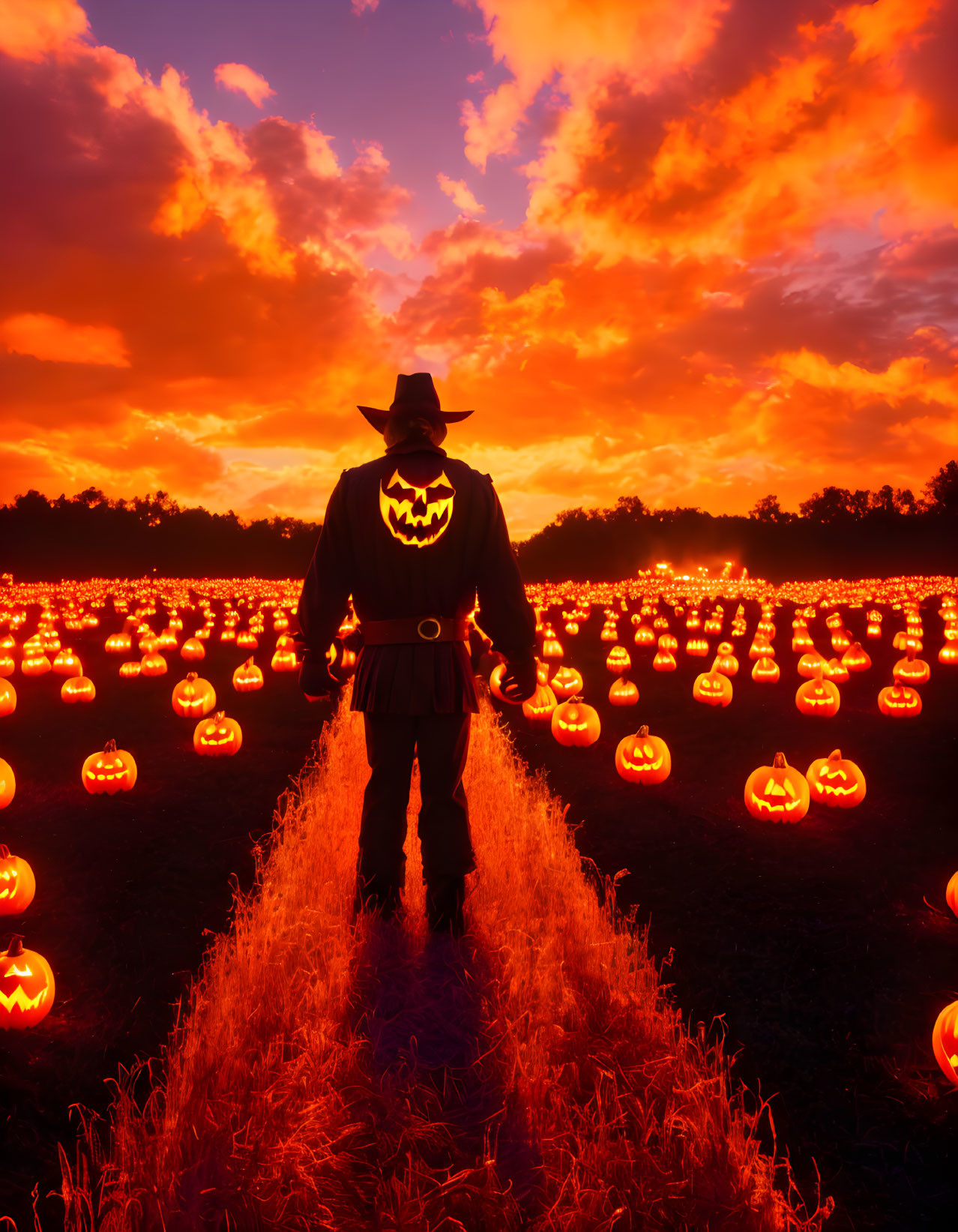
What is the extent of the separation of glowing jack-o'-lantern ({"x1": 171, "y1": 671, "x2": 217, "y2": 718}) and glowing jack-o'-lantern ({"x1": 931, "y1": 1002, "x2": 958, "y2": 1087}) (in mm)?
8535

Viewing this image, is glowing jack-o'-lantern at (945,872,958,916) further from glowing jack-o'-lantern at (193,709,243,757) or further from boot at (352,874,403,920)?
glowing jack-o'-lantern at (193,709,243,757)

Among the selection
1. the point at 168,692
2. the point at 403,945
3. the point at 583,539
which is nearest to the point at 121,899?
the point at 403,945

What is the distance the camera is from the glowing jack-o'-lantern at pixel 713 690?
9727 millimetres

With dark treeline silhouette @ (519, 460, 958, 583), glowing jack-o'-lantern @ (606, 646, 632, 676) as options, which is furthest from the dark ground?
dark treeline silhouette @ (519, 460, 958, 583)

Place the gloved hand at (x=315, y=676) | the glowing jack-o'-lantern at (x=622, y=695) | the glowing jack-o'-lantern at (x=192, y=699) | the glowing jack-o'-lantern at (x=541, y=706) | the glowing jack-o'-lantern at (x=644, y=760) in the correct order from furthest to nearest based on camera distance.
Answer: the glowing jack-o'-lantern at (x=622, y=695) < the glowing jack-o'-lantern at (x=541, y=706) < the glowing jack-o'-lantern at (x=192, y=699) < the glowing jack-o'-lantern at (x=644, y=760) < the gloved hand at (x=315, y=676)

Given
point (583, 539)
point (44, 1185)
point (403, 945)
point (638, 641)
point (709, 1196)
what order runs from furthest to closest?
point (583, 539), point (638, 641), point (403, 945), point (44, 1185), point (709, 1196)

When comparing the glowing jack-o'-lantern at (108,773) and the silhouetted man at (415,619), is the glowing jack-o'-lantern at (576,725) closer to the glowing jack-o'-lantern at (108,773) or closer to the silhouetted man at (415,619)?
the silhouetted man at (415,619)

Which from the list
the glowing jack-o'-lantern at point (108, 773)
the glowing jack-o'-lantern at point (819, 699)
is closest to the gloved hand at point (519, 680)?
the glowing jack-o'-lantern at point (108, 773)

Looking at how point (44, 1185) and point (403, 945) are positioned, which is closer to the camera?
point (44, 1185)

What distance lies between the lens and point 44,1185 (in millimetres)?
2645

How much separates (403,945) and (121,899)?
2.18 m

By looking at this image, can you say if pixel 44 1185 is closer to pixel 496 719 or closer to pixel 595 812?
pixel 595 812

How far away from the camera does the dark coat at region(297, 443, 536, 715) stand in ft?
12.7

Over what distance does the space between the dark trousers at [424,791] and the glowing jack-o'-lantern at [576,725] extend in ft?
14.3
